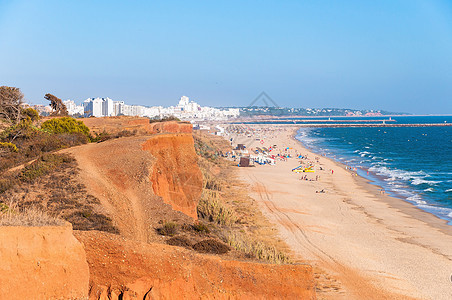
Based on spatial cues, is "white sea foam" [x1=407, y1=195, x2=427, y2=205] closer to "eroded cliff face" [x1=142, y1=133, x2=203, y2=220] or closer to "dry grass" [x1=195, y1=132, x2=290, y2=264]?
"dry grass" [x1=195, y1=132, x2=290, y2=264]

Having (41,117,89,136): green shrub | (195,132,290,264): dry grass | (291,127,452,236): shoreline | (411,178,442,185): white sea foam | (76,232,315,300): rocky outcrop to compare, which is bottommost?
(291,127,452,236): shoreline

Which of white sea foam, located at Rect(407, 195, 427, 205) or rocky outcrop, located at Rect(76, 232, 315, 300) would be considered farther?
white sea foam, located at Rect(407, 195, 427, 205)

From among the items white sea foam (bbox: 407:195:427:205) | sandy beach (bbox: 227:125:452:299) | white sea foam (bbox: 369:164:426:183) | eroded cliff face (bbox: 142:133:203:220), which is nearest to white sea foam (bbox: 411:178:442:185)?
white sea foam (bbox: 369:164:426:183)

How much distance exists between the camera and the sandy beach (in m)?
13.0

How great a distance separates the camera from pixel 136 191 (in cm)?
1207

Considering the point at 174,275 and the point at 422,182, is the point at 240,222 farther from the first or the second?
the point at 422,182

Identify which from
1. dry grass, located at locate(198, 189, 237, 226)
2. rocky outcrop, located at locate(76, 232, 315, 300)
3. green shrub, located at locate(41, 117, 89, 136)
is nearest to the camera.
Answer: rocky outcrop, located at locate(76, 232, 315, 300)

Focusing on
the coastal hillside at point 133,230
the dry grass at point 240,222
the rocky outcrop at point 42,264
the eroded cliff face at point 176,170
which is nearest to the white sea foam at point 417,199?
the dry grass at point 240,222

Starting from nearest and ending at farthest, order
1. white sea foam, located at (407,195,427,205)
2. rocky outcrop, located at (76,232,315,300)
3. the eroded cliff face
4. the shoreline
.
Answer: rocky outcrop, located at (76,232,315,300) < the eroded cliff face < the shoreline < white sea foam, located at (407,195,427,205)

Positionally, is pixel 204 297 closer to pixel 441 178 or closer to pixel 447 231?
pixel 447 231

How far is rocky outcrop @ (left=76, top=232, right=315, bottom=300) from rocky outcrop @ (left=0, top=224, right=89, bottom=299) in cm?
29

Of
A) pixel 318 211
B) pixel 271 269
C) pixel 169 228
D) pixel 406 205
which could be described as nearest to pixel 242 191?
pixel 318 211

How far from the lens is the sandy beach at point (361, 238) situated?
1303 cm

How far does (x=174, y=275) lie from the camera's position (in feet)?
22.1
